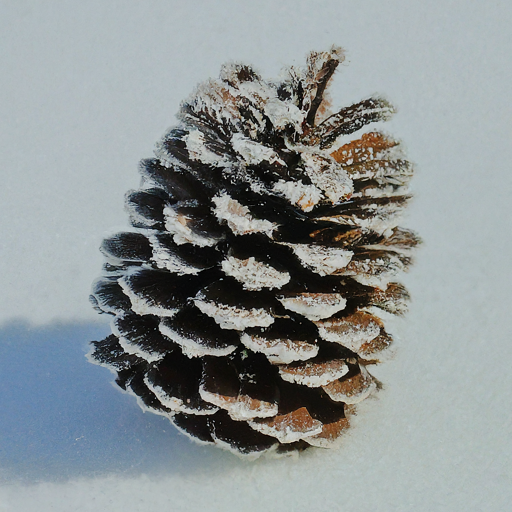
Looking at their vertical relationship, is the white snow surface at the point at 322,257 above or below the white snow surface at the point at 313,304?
above

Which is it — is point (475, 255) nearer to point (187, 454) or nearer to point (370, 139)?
point (370, 139)

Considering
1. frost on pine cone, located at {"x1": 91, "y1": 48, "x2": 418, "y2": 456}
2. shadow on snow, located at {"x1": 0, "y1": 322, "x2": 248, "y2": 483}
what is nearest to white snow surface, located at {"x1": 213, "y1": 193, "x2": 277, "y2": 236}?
frost on pine cone, located at {"x1": 91, "y1": 48, "x2": 418, "y2": 456}

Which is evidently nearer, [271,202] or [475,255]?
[271,202]

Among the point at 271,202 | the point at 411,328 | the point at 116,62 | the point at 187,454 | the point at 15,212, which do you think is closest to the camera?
the point at 271,202

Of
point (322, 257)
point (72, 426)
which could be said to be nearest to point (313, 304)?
point (322, 257)

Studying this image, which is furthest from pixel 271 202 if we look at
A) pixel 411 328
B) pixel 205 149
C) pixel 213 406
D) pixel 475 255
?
pixel 475 255

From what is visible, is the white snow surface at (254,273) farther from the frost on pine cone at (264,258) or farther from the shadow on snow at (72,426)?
the shadow on snow at (72,426)

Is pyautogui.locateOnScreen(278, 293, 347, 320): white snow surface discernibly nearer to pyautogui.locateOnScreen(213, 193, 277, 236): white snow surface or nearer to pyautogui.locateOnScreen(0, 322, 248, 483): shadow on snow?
pyautogui.locateOnScreen(213, 193, 277, 236): white snow surface

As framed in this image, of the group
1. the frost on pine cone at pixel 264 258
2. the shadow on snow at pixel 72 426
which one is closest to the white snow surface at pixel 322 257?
the frost on pine cone at pixel 264 258
